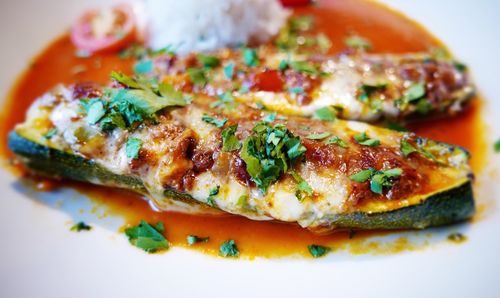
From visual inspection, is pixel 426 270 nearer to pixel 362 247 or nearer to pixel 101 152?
pixel 362 247

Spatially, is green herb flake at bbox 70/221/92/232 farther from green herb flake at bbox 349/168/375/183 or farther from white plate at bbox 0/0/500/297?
green herb flake at bbox 349/168/375/183

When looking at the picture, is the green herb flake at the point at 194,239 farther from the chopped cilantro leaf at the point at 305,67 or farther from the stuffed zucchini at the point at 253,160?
the chopped cilantro leaf at the point at 305,67

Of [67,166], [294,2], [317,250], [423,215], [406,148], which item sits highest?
[294,2]

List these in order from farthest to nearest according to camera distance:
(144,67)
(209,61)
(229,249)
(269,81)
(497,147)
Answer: (144,67), (209,61), (269,81), (497,147), (229,249)

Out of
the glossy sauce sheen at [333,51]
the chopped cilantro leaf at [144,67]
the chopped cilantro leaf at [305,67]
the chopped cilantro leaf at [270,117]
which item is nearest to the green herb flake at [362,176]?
the glossy sauce sheen at [333,51]

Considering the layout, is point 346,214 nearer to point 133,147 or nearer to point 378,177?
point 378,177

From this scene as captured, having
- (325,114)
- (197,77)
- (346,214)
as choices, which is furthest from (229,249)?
(197,77)

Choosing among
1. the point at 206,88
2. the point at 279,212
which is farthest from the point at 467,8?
the point at 279,212

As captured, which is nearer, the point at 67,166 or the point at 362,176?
the point at 362,176
